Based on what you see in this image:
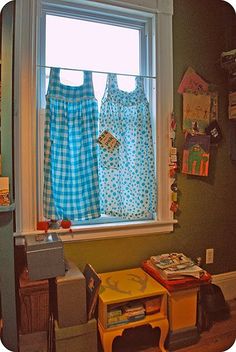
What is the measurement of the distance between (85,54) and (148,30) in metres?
0.50

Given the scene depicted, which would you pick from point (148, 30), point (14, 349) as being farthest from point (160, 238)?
point (148, 30)

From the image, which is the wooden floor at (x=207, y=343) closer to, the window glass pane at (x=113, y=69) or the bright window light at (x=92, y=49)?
the window glass pane at (x=113, y=69)

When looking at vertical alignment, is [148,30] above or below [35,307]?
above

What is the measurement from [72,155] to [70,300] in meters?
0.81

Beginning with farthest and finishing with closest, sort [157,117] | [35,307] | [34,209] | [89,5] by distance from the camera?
1. [157,117]
2. [89,5]
3. [34,209]
4. [35,307]

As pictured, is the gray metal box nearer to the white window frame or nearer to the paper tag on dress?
the white window frame

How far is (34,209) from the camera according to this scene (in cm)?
152

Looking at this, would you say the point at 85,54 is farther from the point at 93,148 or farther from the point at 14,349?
the point at 14,349

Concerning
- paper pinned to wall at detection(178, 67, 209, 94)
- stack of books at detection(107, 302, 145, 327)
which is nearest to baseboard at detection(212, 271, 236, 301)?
stack of books at detection(107, 302, 145, 327)

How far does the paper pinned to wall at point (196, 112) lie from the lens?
1.84 meters

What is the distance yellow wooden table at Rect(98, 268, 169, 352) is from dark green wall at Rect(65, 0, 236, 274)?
199 mm

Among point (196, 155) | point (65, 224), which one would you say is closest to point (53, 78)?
point (65, 224)

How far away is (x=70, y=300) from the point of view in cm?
126

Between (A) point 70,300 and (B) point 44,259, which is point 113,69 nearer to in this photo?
(B) point 44,259
